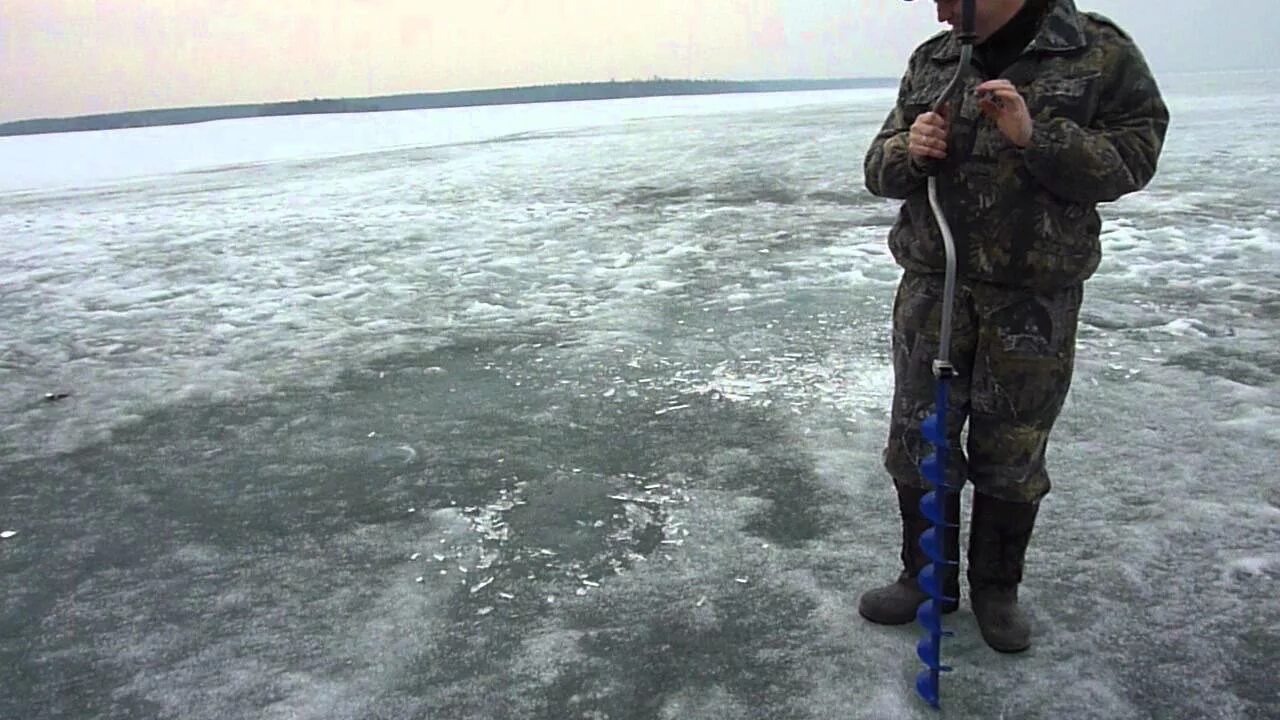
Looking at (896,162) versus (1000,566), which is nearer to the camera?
(896,162)

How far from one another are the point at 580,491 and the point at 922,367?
1479mm

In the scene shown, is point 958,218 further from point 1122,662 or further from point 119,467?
→ point 119,467

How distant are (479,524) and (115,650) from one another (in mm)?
1082

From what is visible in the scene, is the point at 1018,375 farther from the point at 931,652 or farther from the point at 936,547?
the point at 931,652

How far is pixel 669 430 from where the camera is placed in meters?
3.97

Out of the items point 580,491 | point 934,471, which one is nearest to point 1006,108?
point 934,471

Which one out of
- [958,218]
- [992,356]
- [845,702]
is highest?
[958,218]

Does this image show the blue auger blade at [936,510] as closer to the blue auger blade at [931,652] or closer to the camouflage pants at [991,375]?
the camouflage pants at [991,375]

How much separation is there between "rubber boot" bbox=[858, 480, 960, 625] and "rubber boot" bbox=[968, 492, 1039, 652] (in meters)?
0.06

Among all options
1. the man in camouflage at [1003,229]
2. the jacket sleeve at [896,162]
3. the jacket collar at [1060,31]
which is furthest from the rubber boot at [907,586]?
the jacket collar at [1060,31]

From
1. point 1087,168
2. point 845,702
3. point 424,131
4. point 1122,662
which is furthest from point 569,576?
point 424,131

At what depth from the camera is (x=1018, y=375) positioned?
2.21 metres

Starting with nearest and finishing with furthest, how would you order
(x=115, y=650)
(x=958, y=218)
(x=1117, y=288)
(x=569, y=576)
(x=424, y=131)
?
Result: 1. (x=958, y=218)
2. (x=115, y=650)
3. (x=569, y=576)
4. (x=1117, y=288)
5. (x=424, y=131)

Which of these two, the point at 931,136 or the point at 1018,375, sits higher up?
the point at 931,136
